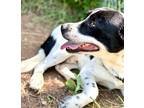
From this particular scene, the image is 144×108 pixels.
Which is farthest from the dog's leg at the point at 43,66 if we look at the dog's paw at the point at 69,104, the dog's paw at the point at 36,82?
the dog's paw at the point at 69,104

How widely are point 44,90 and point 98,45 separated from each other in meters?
0.26

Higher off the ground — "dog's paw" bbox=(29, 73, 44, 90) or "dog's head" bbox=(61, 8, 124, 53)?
"dog's head" bbox=(61, 8, 124, 53)

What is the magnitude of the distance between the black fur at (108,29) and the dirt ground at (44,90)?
187 millimetres

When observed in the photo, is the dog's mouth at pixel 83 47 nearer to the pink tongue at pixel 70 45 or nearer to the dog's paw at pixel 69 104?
the pink tongue at pixel 70 45

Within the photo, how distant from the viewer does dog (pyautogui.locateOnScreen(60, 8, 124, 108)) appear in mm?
2979

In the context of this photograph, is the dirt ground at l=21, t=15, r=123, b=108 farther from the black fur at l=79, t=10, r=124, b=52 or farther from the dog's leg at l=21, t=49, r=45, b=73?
the black fur at l=79, t=10, r=124, b=52

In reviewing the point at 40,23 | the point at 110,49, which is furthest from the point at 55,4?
the point at 110,49

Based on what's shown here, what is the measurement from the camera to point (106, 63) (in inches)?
121

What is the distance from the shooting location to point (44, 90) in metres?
3.05

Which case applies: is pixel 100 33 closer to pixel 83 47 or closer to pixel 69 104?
pixel 83 47

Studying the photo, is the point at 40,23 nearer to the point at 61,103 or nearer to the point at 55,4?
the point at 55,4

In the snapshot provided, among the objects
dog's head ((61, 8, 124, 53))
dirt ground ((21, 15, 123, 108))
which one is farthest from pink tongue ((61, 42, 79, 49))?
dirt ground ((21, 15, 123, 108))

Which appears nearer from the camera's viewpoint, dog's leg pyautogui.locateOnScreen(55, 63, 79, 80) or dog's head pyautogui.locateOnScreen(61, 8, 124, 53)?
dog's head pyautogui.locateOnScreen(61, 8, 124, 53)
